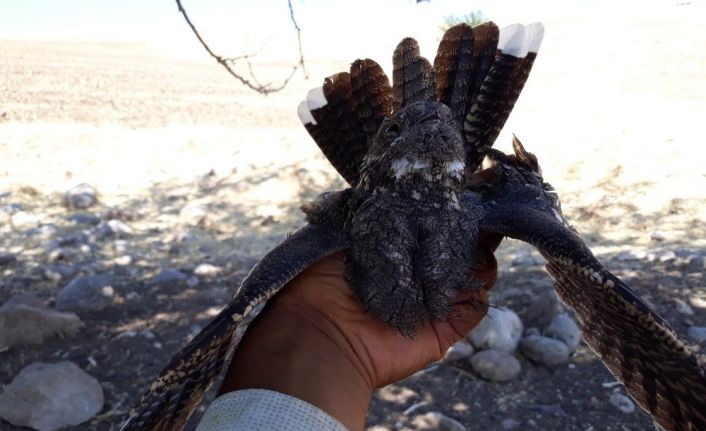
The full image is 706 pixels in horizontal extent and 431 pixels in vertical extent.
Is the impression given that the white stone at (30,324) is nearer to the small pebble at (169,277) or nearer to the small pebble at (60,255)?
the small pebble at (169,277)

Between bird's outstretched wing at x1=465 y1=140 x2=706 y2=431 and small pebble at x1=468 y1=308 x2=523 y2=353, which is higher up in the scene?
bird's outstretched wing at x1=465 y1=140 x2=706 y2=431

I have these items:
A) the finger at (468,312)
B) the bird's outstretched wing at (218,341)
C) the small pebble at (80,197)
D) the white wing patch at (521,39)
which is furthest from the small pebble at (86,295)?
the white wing patch at (521,39)

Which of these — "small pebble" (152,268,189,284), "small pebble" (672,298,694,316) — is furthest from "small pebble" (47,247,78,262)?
"small pebble" (672,298,694,316)

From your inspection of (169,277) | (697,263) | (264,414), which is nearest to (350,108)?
(264,414)

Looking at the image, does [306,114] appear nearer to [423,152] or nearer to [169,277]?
[423,152]

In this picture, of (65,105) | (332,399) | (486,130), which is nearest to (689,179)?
(486,130)

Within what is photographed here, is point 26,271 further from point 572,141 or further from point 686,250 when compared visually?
point 572,141

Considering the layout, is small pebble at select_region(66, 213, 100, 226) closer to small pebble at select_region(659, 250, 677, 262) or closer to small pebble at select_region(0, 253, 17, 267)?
small pebble at select_region(0, 253, 17, 267)
